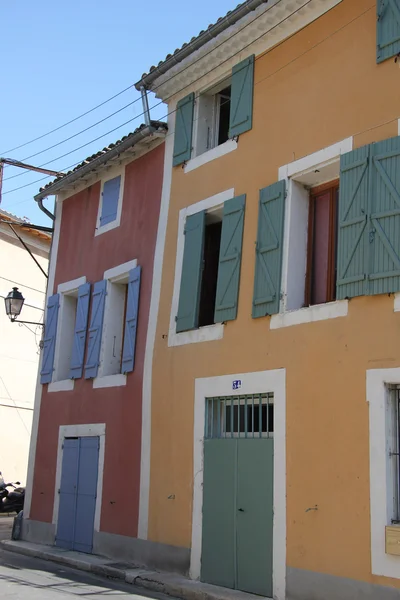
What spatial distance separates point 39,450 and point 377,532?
8.51 metres

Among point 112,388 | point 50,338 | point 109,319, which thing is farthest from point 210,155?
point 50,338

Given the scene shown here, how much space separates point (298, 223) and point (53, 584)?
5.71 metres

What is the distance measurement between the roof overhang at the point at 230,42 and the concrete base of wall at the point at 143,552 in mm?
7156

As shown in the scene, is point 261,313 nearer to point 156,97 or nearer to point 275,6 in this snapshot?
point 275,6

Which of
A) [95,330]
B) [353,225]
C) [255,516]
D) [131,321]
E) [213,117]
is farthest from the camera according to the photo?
[95,330]

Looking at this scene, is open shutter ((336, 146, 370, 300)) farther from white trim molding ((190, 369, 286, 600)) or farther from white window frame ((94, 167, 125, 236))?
white window frame ((94, 167, 125, 236))

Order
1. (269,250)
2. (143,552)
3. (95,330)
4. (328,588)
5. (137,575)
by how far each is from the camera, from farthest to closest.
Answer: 1. (95,330)
2. (143,552)
3. (137,575)
4. (269,250)
5. (328,588)

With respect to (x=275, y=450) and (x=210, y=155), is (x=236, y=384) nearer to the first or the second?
(x=275, y=450)

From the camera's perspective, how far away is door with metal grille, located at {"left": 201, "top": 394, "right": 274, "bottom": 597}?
30.3 feet

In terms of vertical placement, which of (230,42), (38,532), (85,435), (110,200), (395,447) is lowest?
(38,532)

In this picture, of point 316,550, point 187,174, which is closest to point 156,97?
point 187,174

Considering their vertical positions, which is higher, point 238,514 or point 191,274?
point 191,274

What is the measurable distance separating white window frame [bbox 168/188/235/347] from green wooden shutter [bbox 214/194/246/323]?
185mm

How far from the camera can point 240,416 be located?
10070 millimetres
